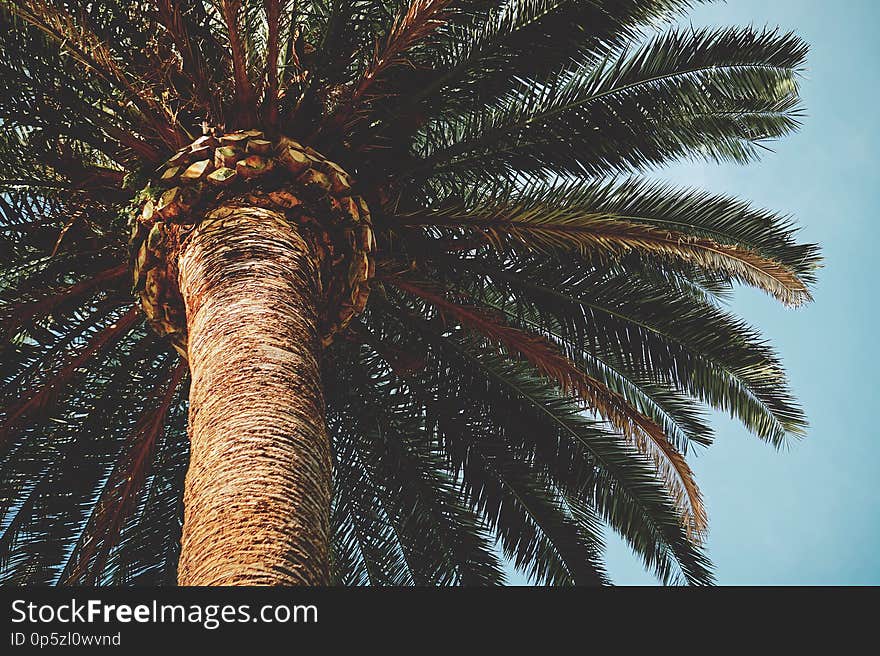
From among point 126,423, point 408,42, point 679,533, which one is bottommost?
point 679,533

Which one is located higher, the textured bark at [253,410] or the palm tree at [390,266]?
the palm tree at [390,266]

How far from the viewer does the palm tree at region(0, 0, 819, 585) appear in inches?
243

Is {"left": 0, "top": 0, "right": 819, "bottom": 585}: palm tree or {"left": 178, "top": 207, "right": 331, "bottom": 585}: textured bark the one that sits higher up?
{"left": 0, "top": 0, "right": 819, "bottom": 585}: palm tree

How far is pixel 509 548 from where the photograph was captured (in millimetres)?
8562

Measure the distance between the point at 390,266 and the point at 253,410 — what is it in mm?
2807

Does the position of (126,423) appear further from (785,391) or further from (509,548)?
(785,391)

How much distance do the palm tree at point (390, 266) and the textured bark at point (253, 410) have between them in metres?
0.03

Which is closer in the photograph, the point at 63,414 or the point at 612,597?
the point at 612,597

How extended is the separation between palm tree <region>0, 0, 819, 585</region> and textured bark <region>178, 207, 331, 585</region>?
0.03m

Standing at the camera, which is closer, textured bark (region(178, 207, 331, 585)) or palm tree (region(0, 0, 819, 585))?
textured bark (region(178, 207, 331, 585))

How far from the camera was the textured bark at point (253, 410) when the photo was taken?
162 inches

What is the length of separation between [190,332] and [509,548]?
13.2 ft

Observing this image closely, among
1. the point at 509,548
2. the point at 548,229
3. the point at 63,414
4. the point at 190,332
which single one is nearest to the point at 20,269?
the point at 63,414

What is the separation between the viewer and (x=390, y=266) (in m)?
7.33
